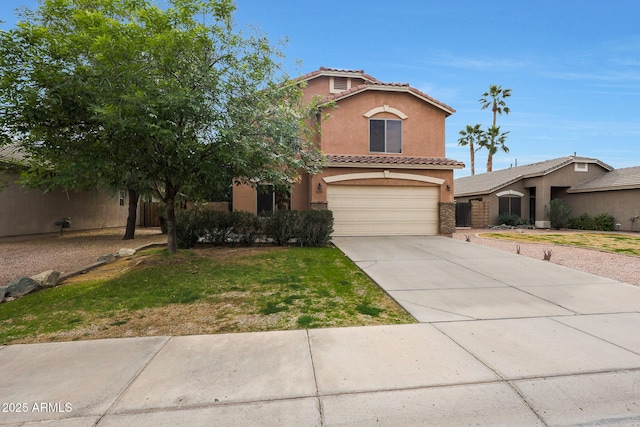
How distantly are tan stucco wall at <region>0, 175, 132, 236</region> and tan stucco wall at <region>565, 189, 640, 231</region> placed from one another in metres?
28.8

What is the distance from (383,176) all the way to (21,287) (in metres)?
12.3

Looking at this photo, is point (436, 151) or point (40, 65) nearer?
point (40, 65)

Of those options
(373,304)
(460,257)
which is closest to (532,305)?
(373,304)

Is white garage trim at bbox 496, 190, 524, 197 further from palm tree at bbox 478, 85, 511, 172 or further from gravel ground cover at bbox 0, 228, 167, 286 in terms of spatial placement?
gravel ground cover at bbox 0, 228, 167, 286

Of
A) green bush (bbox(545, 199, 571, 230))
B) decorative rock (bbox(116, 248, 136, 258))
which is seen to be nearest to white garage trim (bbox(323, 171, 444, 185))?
decorative rock (bbox(116, 248, 136, 258))

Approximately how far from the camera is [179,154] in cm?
720

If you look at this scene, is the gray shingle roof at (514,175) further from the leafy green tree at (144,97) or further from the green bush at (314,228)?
the leafy green tree at (144,97)

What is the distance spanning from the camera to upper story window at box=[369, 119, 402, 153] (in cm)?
1505

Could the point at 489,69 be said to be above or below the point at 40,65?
above

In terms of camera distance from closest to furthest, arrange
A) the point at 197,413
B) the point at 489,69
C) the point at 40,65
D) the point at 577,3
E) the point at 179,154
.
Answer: the point at 197,413 < the point at 40,65 < the point at 179,154 < the point at 577,3 < the point at 489,69

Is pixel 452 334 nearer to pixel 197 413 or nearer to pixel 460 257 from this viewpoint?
pixel 197 413

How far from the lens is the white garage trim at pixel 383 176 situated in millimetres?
14102

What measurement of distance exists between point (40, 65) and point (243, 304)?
5.94 meters

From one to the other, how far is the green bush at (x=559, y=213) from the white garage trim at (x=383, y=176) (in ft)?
40.0
